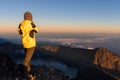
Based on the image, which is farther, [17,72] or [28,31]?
[17,72]

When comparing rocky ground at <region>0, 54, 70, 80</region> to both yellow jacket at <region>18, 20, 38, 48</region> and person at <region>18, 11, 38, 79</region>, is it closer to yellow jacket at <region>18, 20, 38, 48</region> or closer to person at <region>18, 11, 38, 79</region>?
person at <region>18, 11, 38, 79</region>

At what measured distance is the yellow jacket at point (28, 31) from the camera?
25484 millimetres

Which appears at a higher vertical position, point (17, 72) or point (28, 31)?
point (28, 31)

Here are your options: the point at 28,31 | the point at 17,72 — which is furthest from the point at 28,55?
the point at 28,31

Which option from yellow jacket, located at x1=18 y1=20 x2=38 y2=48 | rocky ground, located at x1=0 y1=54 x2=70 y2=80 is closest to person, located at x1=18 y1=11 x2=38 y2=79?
yellow jacket, located at x1=18 y1=20 x2=38 y2=48

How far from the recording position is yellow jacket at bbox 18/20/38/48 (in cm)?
2548

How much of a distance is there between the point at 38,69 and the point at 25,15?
6.10 meters

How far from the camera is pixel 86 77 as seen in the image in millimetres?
141500

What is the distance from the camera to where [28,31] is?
25562 millimetres

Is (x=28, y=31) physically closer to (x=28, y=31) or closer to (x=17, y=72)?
(x=28, y=31)

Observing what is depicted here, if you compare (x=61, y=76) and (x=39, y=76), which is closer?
(x=39, y=76)

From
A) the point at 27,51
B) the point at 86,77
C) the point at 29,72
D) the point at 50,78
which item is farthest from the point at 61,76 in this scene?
the point at 86,77

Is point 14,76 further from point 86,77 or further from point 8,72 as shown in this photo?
point 86,77

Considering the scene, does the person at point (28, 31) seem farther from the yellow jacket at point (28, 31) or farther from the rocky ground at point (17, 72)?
the rocky ground at point (17, 72)
